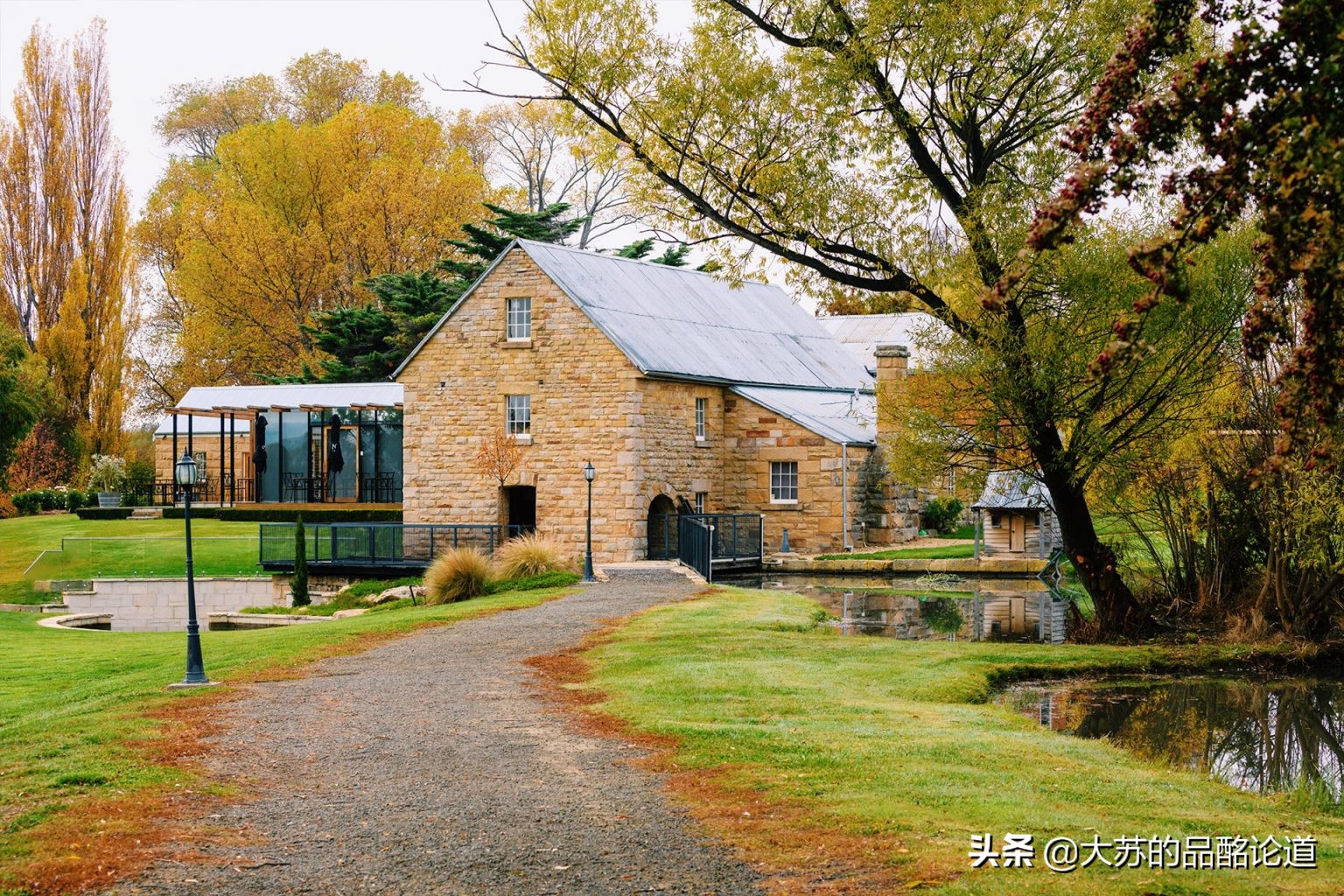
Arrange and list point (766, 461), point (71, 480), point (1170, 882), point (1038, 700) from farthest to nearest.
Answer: point (71, 480) < point (766, 461) < point (1038, 700) < point (1170, 882)

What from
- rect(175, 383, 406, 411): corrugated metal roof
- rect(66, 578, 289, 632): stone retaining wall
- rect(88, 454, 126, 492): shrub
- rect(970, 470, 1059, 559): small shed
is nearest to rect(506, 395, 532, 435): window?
rect(66, 578, 289, 632): stone retaining wall

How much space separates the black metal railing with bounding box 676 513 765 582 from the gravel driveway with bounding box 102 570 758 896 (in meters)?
17.3

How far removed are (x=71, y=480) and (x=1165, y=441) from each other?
4535 cm

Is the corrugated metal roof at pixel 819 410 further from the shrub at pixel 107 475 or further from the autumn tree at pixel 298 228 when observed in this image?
the shrub at pixel 107 475

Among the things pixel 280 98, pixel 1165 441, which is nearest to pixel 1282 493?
pixel 1165 441

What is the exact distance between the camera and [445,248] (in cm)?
5594

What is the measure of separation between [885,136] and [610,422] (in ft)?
50.5

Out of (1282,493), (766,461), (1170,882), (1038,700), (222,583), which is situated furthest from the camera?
(766,461)

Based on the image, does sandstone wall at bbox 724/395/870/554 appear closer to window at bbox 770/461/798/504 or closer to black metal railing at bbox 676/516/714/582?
window at bbox 770/461/798/504

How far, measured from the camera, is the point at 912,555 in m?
33.0

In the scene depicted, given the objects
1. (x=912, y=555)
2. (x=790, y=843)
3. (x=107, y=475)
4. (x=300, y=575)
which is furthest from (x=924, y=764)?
(x=107, y=475)

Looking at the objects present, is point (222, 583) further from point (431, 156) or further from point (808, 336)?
point (431, 156)

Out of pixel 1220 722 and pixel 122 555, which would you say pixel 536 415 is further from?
pixel 1220 722

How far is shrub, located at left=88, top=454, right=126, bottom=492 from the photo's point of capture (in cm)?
4659
